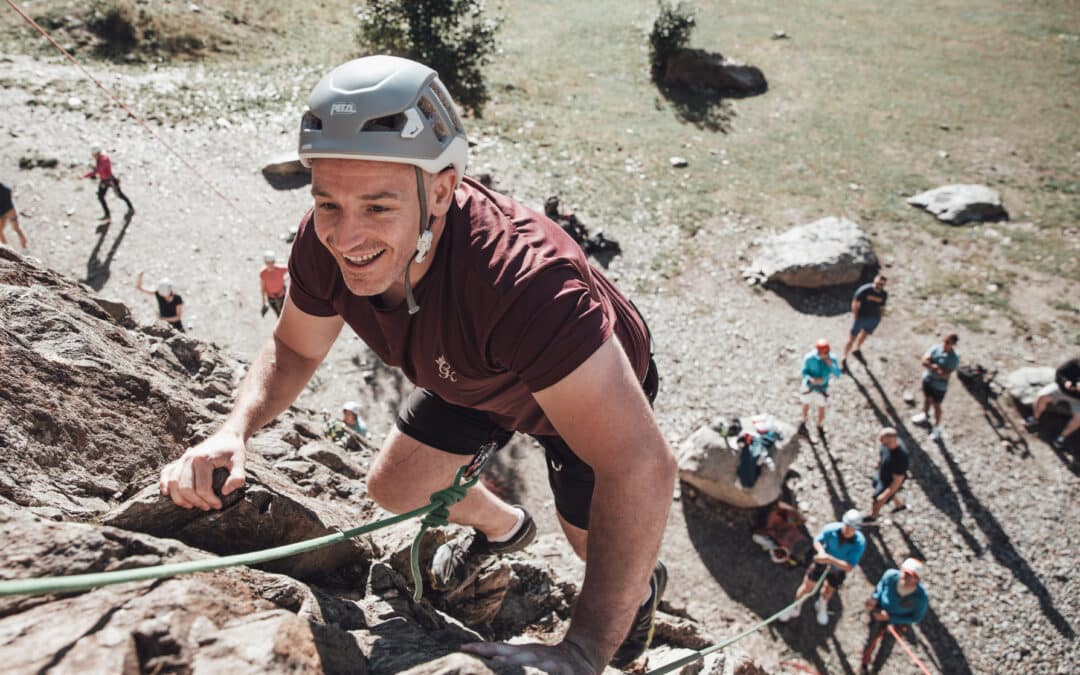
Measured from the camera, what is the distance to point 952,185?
2084 centimetres

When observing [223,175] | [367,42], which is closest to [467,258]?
[223,175]

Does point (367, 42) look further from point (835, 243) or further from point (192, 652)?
point (192, 652)

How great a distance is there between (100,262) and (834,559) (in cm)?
1501

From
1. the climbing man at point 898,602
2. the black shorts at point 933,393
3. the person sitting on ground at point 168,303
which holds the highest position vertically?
the person sitting on ground at point 168,303

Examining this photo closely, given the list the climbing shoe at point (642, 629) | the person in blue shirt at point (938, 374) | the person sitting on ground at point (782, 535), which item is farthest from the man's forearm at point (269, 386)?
the person in blue shirt at point (938, 374)

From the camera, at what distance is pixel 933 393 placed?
12.4 meters

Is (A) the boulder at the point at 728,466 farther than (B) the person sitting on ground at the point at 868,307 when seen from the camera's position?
No

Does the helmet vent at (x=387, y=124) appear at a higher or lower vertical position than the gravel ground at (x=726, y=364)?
higher

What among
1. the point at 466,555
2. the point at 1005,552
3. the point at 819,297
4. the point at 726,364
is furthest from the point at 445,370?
the point at 819,297

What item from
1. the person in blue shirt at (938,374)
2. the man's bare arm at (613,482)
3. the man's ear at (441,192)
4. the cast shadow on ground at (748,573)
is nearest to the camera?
the man's bare arm at (613,482)

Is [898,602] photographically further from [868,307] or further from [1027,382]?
[1027,382]

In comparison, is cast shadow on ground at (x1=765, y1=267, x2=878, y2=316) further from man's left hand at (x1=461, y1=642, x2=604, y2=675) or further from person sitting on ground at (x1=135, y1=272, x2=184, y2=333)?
man's left hand at (x1=461, y1=642, x2=604, y2=675)

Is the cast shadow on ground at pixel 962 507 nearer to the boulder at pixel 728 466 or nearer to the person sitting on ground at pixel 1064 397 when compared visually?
the person sitting on ground at pixel 1064 397

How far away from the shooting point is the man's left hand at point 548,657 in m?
2.45
